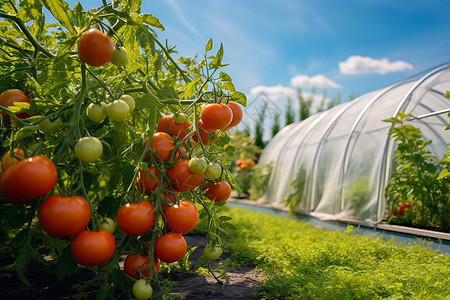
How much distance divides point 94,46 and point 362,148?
4.55m

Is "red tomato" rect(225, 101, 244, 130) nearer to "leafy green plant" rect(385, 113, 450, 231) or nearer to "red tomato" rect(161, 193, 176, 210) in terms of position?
"red tomato" rect(161, 193, 176, 210)

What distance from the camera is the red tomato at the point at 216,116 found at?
48.4 inches

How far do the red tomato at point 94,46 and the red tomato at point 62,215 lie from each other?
0.45m

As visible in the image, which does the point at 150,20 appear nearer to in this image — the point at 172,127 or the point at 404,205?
the point at 172,127

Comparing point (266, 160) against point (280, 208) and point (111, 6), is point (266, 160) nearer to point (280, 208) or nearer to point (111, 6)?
point (280, 208)

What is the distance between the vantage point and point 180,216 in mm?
1179

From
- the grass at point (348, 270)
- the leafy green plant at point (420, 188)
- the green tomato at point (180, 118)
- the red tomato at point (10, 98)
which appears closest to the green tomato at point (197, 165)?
the green tomato at point (180, 118)

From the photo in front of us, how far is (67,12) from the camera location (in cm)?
113

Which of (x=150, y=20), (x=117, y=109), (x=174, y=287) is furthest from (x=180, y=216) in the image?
(x=174, y=287)

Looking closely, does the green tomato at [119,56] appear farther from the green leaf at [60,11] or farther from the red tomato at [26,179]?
the red tomato at [26,179]

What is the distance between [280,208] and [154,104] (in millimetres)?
5549

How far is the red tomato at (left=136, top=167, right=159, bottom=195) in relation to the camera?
1.21 m

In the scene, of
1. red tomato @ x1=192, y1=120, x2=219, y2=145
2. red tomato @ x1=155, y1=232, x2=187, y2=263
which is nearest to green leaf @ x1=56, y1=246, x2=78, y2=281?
red tomato @ x1=155, y1=232, x2=187, y2=263

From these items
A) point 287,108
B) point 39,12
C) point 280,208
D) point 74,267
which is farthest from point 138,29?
point 287,108
